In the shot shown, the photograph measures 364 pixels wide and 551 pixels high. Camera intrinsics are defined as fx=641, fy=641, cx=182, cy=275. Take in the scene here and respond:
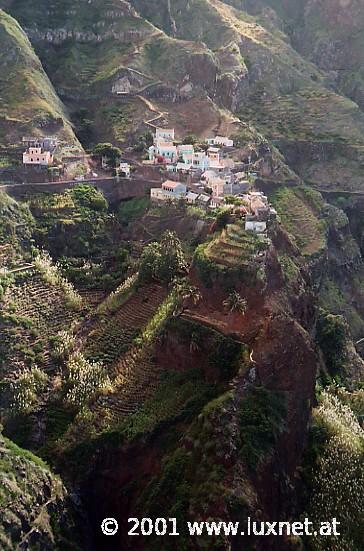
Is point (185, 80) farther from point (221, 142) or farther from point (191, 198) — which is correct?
point (191, 198)

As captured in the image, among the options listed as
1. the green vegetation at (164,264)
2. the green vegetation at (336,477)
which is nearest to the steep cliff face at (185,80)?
the green vegetation at (164,264)

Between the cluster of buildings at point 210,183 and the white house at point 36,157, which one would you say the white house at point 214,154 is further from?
the white house at point 36,157

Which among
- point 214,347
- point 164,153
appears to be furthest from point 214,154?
point 214,347

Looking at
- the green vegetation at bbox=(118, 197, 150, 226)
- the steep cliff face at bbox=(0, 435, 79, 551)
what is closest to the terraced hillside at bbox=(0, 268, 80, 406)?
the steep cliff face at bbox=(0, 435, 79, 551)

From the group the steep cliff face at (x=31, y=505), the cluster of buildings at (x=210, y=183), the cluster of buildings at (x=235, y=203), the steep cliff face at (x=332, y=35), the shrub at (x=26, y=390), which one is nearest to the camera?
the steep cliff face at (x=31, y=505)

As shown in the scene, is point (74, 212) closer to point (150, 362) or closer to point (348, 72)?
point (150, 362)

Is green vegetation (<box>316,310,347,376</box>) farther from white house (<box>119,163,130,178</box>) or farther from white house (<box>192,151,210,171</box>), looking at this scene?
white house (<box>119,163,130,178</box>)
